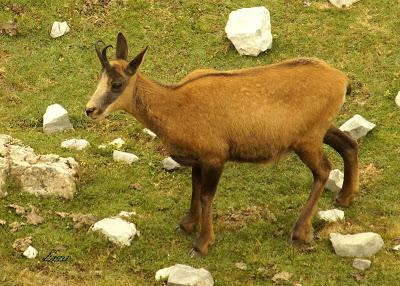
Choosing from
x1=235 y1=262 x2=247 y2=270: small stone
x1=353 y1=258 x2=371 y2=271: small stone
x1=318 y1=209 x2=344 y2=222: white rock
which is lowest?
x1=318 y1=209 x2=344 y2=222: white rock

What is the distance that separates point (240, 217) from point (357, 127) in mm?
4282

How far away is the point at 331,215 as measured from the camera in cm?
1262

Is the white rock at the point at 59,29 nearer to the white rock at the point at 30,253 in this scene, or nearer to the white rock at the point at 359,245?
the white rock at the point at 30,253

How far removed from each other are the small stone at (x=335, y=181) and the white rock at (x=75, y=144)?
221 inches

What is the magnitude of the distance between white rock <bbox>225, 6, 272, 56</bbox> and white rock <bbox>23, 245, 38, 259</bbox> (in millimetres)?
9836

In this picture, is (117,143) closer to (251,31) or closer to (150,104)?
(150,104)

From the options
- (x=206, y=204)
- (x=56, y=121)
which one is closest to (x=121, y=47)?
(x=206, y=204)

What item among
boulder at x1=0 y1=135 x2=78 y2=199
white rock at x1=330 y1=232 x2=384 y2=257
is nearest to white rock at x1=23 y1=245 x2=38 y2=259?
boulder at x1=0 y1=135 x2=78 y2=199

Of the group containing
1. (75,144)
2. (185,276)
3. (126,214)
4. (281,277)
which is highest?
(185,276)

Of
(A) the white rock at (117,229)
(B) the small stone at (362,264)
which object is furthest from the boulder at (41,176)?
(B) the small stone at (362,264)

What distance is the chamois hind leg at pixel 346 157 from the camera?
1292 cm

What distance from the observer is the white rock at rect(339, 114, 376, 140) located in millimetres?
15398

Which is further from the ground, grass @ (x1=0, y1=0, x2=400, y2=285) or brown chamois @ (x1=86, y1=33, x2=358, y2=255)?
brown chamois @ (x1=86, y1=33, x2=358, y2=255)

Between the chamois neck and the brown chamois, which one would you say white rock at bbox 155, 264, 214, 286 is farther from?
the chamois neck
